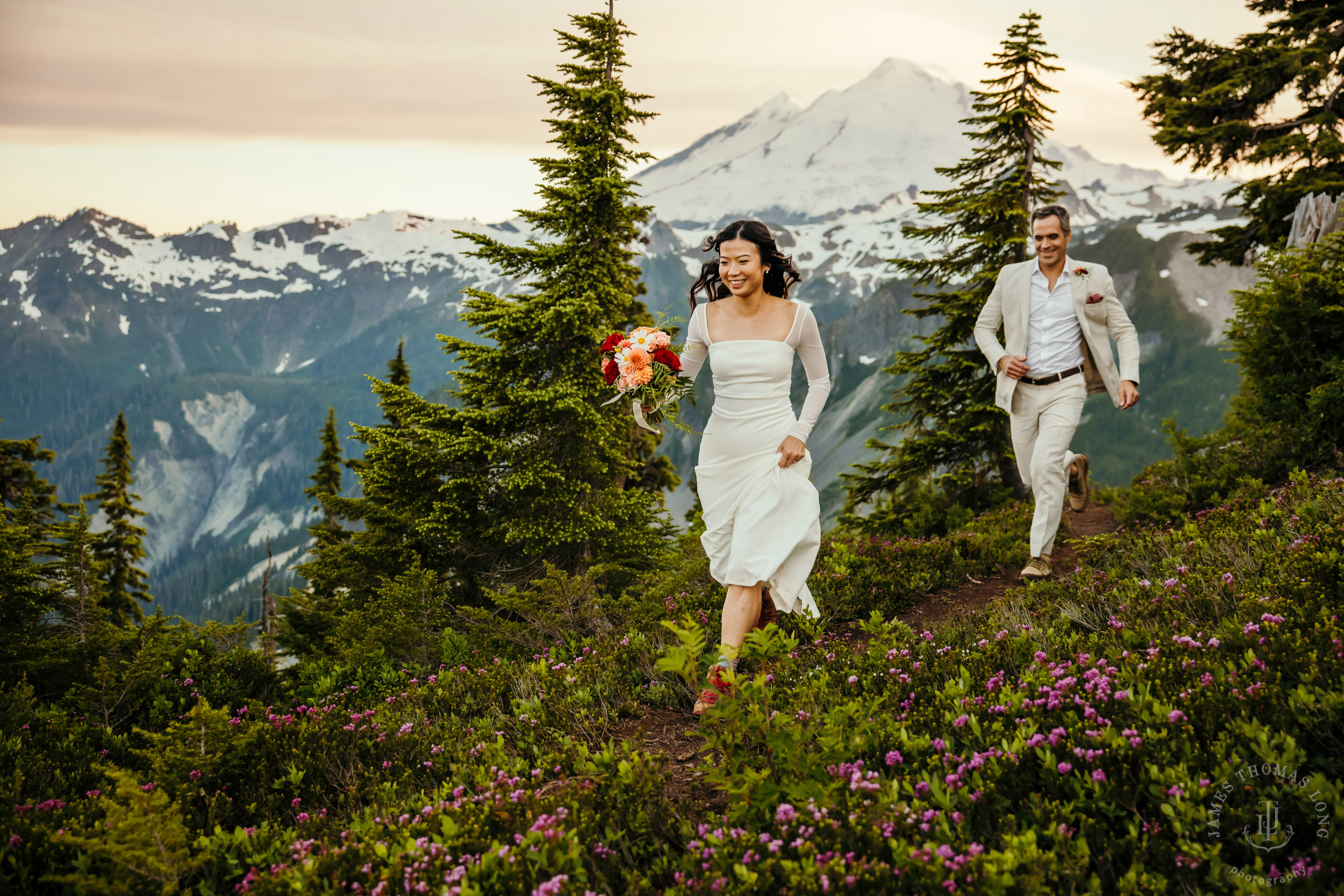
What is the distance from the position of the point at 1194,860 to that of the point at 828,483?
156m

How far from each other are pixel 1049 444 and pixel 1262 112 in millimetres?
16120

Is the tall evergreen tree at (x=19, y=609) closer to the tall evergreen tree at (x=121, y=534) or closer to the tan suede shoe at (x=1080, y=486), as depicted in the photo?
the tan suede shoe at (x=1080, y=486)

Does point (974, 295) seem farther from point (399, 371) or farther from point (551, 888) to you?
point (399, 371)

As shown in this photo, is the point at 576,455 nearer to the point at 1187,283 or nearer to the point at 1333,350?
the point at 1333,350

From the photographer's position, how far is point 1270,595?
13.1ft

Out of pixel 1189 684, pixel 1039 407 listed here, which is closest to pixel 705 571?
pixel 1039 407

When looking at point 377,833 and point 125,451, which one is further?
point 125,451

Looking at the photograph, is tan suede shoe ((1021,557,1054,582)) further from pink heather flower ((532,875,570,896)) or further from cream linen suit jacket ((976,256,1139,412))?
pink heather flower ((532,875,570,896))

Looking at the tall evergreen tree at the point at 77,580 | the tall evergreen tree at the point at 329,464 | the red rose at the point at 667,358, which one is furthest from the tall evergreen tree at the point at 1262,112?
the tall evergreen tree at the point at 329,464

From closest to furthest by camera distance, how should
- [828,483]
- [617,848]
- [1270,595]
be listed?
[617,848] → [1270,595] → [828,483]

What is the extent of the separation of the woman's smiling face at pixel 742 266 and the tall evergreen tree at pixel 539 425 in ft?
29.7

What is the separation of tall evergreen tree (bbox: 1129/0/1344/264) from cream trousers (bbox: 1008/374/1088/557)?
13.2m

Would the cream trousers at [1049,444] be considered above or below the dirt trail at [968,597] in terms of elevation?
above

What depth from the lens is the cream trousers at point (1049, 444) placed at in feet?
21.9
